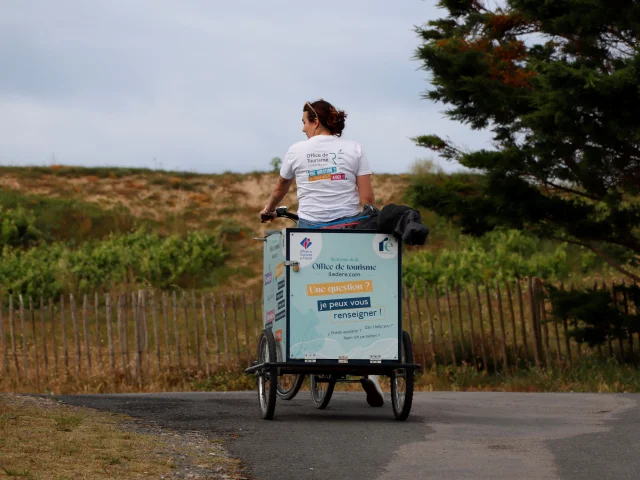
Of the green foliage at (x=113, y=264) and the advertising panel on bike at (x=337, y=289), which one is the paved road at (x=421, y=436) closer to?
the advertising panel on bike at (x=337, y=289)

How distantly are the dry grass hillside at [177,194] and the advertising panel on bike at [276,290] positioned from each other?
104ft

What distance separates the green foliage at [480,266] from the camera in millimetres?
31641

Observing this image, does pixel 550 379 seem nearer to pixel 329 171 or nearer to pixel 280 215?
pixel 280 215

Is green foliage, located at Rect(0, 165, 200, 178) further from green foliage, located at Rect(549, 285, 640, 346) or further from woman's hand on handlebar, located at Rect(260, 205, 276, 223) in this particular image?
woman's hand on handlebar, located at Rect(260, 205, 276, 223)

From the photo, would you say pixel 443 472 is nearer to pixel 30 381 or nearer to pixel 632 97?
pixel 632 97

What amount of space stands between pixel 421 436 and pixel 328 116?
2687 mm

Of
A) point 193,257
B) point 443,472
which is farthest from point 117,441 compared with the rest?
point 193,257

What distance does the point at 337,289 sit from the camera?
335 inches

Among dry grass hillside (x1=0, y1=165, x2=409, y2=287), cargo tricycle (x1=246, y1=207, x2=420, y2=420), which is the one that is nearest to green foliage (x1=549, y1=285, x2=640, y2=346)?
cargo tricycle (x1=246, y1=207, x2=420, y2=420)

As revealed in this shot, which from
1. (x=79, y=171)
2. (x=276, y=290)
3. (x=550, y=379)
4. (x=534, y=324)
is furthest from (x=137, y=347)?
(x=79, y=171)

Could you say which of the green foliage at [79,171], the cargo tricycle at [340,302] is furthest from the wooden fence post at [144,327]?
the green foliage at [79,171]

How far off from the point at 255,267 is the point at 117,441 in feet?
107

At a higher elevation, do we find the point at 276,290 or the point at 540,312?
the point at 276,290

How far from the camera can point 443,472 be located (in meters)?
6.42
